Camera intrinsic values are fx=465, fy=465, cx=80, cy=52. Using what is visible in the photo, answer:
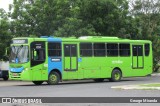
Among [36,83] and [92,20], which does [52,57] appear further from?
[92,20]

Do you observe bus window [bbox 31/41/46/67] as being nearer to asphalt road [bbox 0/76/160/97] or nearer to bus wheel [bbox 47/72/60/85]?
bus wheel [bbox 47/72/60/85]

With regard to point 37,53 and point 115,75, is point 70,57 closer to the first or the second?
point 37,53

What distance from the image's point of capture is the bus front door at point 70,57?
31.5 m

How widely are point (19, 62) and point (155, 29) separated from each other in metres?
26.5

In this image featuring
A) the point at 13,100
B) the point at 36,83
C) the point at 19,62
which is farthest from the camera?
the point at 36,83

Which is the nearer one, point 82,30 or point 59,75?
point 59,75

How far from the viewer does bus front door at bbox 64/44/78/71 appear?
103 feet

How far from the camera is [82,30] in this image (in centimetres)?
4144

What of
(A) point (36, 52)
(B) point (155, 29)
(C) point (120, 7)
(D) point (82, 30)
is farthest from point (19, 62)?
(B) point (155, 29)

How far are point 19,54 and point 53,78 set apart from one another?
2.76m

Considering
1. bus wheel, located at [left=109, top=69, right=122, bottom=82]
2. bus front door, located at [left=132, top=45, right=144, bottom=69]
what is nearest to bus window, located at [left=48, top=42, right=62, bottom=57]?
bus wheel, located at [left=109, top=69, right=122, bottom=82]

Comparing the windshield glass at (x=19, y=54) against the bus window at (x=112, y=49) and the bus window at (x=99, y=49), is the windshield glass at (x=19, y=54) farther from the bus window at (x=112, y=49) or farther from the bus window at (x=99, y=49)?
the bus window at (x=112, y=49)

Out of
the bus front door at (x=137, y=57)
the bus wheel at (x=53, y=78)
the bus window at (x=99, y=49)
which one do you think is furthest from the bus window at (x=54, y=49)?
the bus front door at (x=137, y=57)

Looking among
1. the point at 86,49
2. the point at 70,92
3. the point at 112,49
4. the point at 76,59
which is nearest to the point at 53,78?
the point at 76,59
